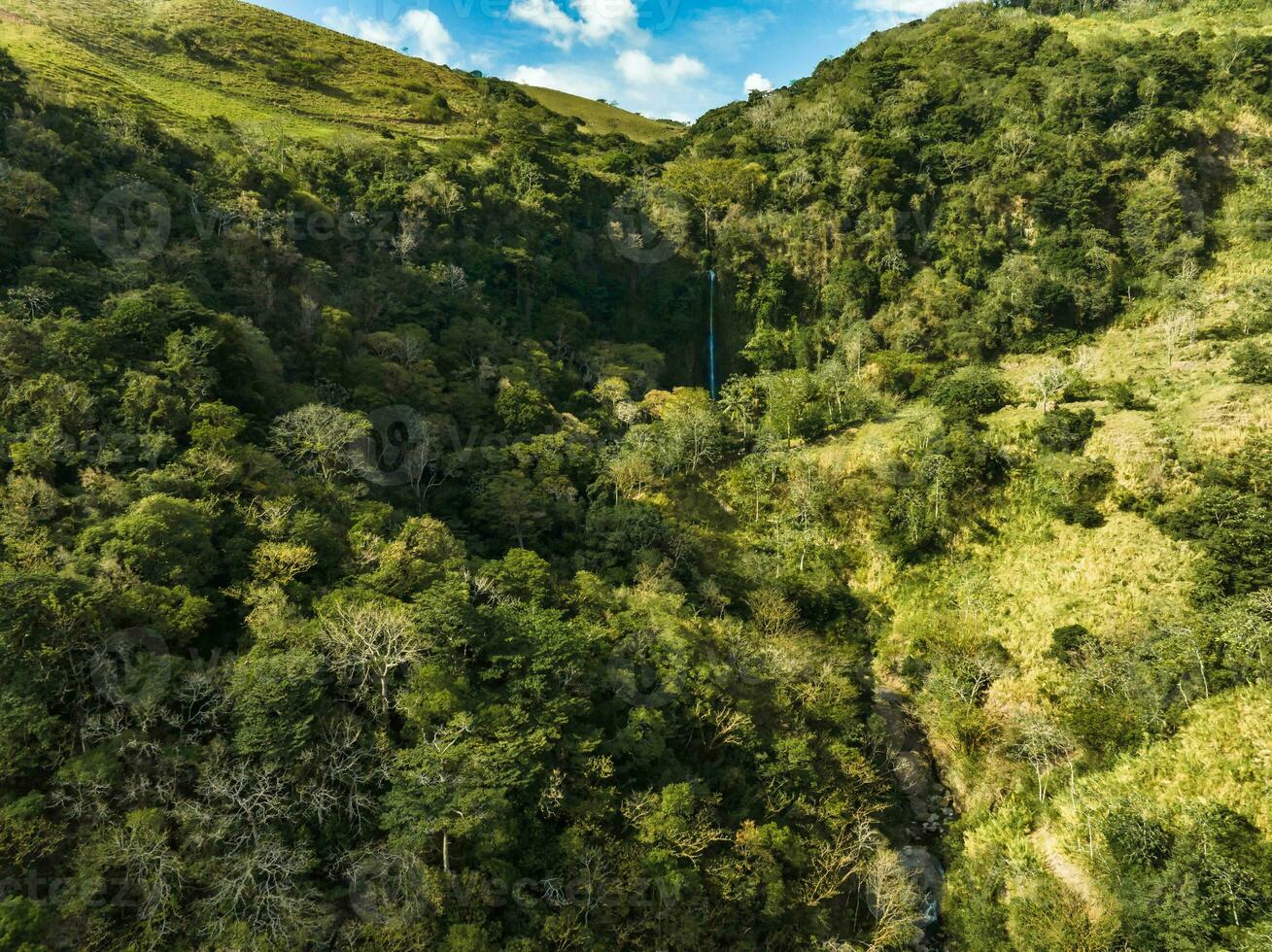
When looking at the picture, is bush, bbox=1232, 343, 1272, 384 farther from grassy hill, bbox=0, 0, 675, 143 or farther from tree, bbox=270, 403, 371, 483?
grassy hill, bbox=0, 0, 675, 143

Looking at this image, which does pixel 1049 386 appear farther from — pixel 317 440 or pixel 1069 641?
pixel 317 440

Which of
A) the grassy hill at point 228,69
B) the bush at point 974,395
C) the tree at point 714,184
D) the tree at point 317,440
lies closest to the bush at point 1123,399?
the bush at point 974,395

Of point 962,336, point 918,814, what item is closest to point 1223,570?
point 918,814

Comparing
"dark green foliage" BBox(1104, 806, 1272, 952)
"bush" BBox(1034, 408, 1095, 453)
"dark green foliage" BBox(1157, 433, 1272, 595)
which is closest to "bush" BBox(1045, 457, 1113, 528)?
"bush" BBox(1034, 408, 1095, 453)

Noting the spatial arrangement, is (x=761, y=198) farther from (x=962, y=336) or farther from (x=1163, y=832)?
(x=1163, y=832)

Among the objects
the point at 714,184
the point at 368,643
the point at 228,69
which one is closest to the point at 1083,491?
the point at 368,643
